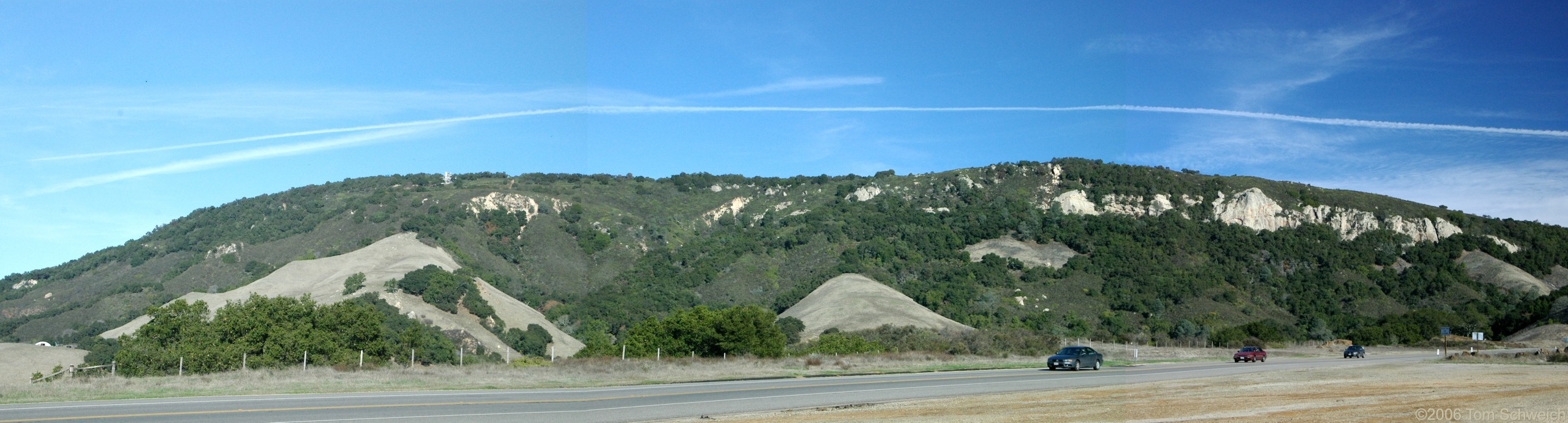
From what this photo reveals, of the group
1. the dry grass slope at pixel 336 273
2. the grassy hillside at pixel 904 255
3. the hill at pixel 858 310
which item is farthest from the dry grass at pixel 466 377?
the grassy hillside at pixel 904 255

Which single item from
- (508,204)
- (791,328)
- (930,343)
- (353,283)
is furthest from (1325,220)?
(353,283)

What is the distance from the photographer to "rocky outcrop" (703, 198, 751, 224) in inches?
6781

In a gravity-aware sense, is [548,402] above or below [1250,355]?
above

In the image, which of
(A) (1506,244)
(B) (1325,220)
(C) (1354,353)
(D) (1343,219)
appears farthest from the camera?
(B) (1325,220)

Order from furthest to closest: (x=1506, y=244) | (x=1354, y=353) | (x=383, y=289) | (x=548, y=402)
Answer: (x=1506, y=244)
(x=383, y=289)
(x=1354, y=353)
(x=548, y=402)

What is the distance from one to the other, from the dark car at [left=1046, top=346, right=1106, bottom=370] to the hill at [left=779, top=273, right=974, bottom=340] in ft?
145

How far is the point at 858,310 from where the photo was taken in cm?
9756

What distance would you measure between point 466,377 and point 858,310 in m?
64.4

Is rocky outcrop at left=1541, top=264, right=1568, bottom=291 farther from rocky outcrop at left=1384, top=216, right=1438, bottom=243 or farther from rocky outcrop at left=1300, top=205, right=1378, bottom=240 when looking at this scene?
rocky outcrop at left=1300, top=205, right=1378, bottom=240

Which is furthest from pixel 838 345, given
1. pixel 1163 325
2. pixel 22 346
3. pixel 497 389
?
pixel 22 346

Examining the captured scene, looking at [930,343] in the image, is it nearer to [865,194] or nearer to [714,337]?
[714,337]

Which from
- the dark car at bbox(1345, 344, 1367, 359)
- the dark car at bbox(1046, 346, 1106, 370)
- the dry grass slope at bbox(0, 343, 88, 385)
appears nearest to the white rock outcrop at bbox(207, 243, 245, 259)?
the dry grass slope at bbox(0, 343, 88, 385)

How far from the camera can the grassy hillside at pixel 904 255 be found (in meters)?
115

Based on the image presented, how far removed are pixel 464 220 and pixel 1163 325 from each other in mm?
93209
